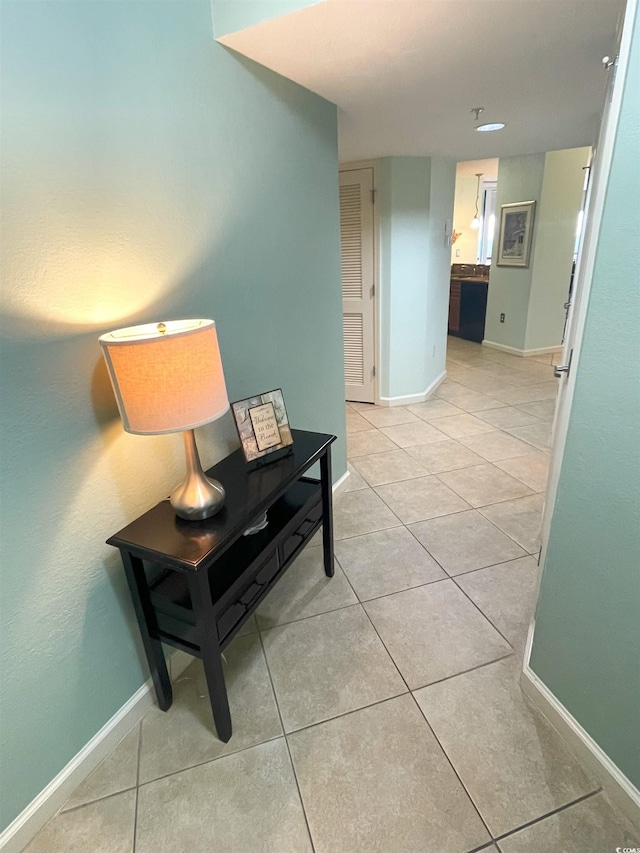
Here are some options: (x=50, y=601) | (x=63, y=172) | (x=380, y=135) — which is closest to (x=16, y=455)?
(x=50, y=601)

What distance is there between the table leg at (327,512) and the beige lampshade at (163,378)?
2.54ft

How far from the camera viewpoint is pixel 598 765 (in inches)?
50.2

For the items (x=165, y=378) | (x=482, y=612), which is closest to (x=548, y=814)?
(x=482, y=612)

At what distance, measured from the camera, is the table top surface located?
48.1 inches

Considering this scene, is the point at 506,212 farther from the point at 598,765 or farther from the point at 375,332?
the point at 598,765

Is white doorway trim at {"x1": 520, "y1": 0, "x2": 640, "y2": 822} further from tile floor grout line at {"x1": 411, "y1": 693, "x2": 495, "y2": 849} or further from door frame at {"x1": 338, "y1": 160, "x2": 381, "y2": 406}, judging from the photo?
door frame at {"x1": 338, "y1": 160, "x2": 381, "y2": 406}

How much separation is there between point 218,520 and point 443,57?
5.89ft

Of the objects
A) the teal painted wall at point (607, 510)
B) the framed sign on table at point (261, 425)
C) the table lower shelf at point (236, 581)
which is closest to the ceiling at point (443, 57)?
the teal painted wall at point (607, 510)

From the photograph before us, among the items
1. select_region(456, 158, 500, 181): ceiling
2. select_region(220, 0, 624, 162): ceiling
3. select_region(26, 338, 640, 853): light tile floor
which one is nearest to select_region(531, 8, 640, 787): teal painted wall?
select_region(26, 338, 640, 853): light tile floor

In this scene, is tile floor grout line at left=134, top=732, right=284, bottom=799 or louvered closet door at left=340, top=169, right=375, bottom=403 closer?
tile floor grout line at left=134, top=732, right=284, bottom=799

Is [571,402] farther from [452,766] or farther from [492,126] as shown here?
[492,126]

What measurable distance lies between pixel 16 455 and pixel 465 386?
4289 mm

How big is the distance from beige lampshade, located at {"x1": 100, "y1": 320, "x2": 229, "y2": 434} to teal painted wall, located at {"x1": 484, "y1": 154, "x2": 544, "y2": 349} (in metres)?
5.09

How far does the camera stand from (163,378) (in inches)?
42.9
